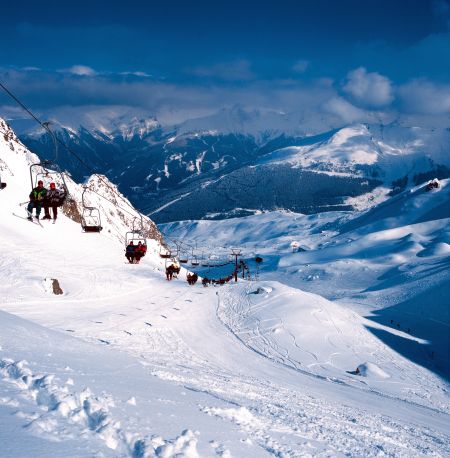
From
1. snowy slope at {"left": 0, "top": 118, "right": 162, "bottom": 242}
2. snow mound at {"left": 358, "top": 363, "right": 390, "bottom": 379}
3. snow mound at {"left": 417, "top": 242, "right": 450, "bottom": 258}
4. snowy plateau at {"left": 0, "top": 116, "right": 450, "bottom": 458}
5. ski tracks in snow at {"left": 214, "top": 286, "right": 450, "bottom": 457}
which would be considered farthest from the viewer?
snow mound at {"left": 417, "top": 242, "right": 450, "bottom": 258}

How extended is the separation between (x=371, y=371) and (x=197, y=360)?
13.9 metres

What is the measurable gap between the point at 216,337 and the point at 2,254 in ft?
74.4

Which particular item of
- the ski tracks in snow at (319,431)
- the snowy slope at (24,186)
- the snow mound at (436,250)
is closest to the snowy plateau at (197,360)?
the ski tracks in snow at (319,431)

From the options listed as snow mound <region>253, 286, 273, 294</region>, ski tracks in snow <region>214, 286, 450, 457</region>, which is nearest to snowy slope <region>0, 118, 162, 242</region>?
snow mound <region>253, 286, 273, 294</region>

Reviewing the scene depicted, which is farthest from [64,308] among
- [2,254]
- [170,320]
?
[2,254]

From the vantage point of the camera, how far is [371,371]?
3178 centimetres

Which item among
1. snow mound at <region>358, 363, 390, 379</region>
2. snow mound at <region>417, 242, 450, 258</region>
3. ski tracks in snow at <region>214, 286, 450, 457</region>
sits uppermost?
snow mound at <region>417, 242, 450, 258</region>

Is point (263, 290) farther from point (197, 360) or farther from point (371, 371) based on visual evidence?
point (197, 360)

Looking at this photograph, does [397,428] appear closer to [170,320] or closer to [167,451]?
[167,451]

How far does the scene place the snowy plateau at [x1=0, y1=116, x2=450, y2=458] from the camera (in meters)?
7.95

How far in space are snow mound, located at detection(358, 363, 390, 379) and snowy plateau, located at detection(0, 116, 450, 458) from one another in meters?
0.11

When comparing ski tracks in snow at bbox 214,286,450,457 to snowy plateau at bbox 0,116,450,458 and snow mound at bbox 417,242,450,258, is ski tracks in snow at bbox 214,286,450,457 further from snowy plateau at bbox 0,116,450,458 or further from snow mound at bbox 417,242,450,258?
snow mound at bbox 417,242,450,258

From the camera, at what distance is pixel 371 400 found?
22547 millimetres

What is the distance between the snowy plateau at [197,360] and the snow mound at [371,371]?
0.35 feet
